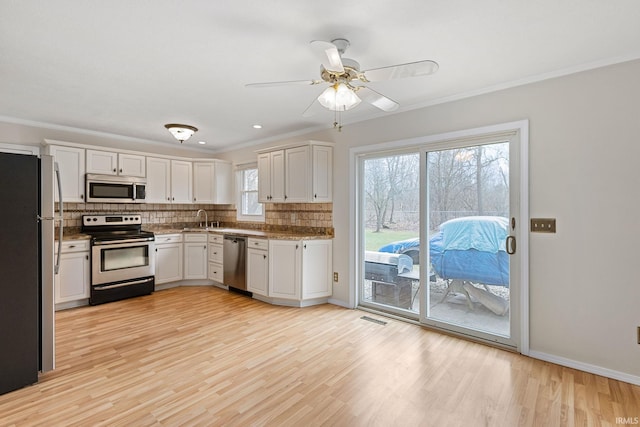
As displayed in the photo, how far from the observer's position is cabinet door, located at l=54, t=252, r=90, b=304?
151 inches

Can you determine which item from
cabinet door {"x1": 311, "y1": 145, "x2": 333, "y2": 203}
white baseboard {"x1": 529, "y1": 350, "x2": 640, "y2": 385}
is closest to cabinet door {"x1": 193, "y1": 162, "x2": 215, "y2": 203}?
cabinet door {"x1": 311, "y1": 145, "x2": 333, "y2": 203}

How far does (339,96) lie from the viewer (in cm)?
223

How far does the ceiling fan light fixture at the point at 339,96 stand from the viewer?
2.22 metres

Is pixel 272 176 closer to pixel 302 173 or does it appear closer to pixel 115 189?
pixel 302 173

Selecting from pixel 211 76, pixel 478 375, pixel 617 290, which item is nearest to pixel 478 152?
pixel 617 290

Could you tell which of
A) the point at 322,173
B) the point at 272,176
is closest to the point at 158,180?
the point at 272,176

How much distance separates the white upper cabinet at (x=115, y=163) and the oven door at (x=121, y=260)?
1.06 metres

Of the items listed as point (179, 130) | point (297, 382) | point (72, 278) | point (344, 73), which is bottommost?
point (297, 382)

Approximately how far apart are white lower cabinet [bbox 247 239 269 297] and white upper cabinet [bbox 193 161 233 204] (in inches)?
65.3

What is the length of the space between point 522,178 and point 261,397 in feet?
8.89

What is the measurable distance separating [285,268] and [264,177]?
1456mm

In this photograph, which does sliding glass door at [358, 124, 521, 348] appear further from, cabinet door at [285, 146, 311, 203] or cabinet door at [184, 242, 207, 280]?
cabinet door at [184, 242, 207, 280]

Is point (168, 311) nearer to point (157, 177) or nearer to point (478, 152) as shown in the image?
point (157, 177)

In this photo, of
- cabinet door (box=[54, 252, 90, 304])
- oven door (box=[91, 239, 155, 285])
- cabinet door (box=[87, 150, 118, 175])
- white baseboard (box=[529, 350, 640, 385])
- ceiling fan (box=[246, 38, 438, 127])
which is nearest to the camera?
ceiling fan (box=[246, 38, 438, 127])
